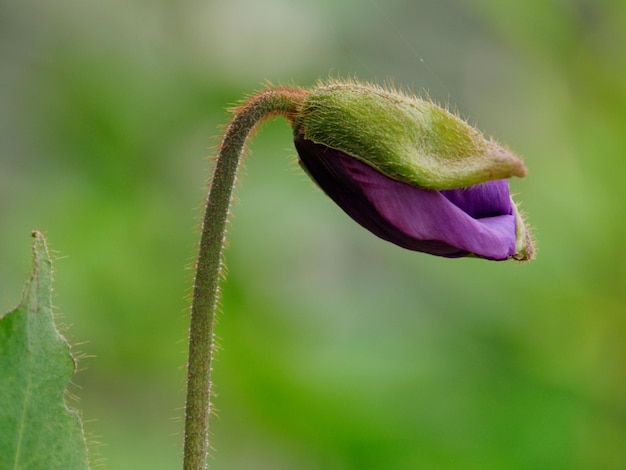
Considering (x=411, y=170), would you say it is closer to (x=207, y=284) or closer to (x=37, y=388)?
(x=207, y=284)

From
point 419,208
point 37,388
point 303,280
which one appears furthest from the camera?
point 303,280

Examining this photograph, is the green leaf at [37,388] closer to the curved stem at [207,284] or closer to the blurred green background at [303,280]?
the curved stem at [207,284]

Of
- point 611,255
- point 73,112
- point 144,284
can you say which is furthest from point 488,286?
point 73,112

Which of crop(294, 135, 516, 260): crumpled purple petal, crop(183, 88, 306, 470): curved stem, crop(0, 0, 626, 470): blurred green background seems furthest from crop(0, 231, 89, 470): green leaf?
crop(0, 0, 626, 470): blurred green background

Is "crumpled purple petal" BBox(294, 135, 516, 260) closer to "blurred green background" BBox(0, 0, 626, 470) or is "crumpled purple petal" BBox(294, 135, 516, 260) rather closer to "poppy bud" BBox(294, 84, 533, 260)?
"poppy bud" BBox(294, 84, 533, 260)

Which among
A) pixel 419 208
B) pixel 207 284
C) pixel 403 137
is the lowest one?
pixel 207 284

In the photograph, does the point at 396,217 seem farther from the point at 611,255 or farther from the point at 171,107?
the point at 171,107

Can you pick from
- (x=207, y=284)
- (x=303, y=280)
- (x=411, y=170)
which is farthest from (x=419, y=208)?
(x=303, y=280)

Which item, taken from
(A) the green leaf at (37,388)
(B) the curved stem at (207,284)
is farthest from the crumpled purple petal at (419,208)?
(A) the green leaf at (37,388)
